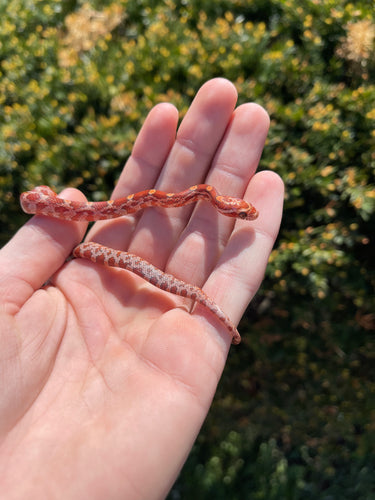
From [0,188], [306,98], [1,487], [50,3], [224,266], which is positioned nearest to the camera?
[1,487]

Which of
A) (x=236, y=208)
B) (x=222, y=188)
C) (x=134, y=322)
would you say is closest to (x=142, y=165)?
(x=222, y=188)

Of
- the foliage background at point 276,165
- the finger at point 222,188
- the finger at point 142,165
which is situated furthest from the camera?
the foliage background at point 276,165

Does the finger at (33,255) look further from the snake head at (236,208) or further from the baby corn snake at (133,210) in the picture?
the snake head at (236,208)

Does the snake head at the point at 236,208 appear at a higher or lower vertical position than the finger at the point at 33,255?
higher

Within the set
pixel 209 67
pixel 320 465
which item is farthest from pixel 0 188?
pixel 320 465

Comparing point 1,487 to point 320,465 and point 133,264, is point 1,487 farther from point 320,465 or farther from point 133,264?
point 320,465

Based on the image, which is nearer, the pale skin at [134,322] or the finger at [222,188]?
the pale skin at [134,322]

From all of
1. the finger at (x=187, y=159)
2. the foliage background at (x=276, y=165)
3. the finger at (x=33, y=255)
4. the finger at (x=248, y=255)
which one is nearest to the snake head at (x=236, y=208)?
the finger at (x=248, y=255)
